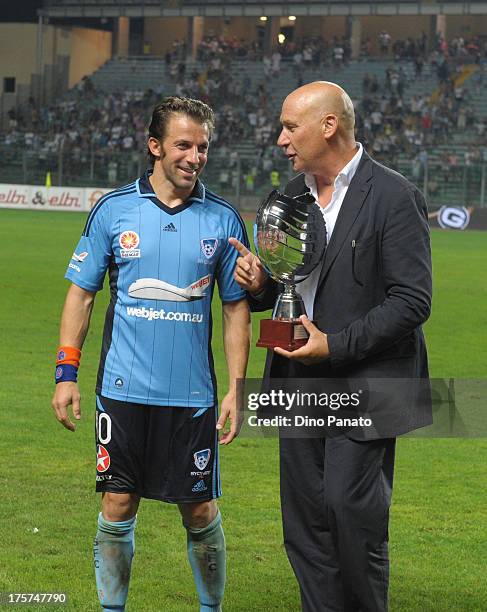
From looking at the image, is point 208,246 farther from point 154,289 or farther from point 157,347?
point 157,347

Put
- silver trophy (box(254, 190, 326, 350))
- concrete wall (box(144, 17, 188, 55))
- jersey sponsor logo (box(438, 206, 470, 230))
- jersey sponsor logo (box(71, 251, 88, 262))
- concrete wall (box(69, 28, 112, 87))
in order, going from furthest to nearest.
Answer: concrete wall (box(144, 17, 188, 55)) < concrete wall (box(69, 28, 112, 87)) < jersey sponsor logo (box(438, 206, 470, 230)) < jersey sponsor logo (box(71, 251, 88, 262)) < silver trophy (box(254, 190, 326, 350))

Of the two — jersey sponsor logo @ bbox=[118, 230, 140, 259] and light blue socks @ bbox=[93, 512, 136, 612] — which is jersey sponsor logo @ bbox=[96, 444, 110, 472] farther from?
jersey sponsor logo @ bbox=[118, 230, 140, 259]

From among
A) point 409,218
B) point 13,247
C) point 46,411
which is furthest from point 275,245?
point 13,247

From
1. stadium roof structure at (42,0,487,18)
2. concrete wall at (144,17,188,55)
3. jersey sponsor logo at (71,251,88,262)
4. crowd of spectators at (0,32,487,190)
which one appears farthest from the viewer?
concrete wall at (144,17,188,55)

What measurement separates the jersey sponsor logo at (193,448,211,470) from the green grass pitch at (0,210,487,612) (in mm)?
1000

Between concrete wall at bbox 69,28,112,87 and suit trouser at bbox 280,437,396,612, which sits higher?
concrete wall at bbox 69,28,112,87

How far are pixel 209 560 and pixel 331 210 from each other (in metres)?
1.50

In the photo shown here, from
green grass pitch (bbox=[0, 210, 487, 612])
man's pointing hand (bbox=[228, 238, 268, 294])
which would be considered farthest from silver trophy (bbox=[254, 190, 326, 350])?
green grass pitch (bbox=[0, 210, 487, 612])

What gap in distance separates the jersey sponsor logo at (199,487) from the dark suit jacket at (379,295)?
2.04ft

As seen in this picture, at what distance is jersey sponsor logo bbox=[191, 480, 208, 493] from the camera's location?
15.1ft

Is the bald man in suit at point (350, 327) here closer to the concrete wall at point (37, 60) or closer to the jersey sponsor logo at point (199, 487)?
the jersey sponsor logo at point (199, 487)

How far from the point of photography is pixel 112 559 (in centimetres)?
462

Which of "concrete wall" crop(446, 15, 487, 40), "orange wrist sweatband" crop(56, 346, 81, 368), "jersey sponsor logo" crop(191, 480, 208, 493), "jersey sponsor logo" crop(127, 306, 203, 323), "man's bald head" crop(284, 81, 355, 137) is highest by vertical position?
"concrete wall" crop(446, 15, 487, 40)

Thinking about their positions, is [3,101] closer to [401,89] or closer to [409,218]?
[401,89]
